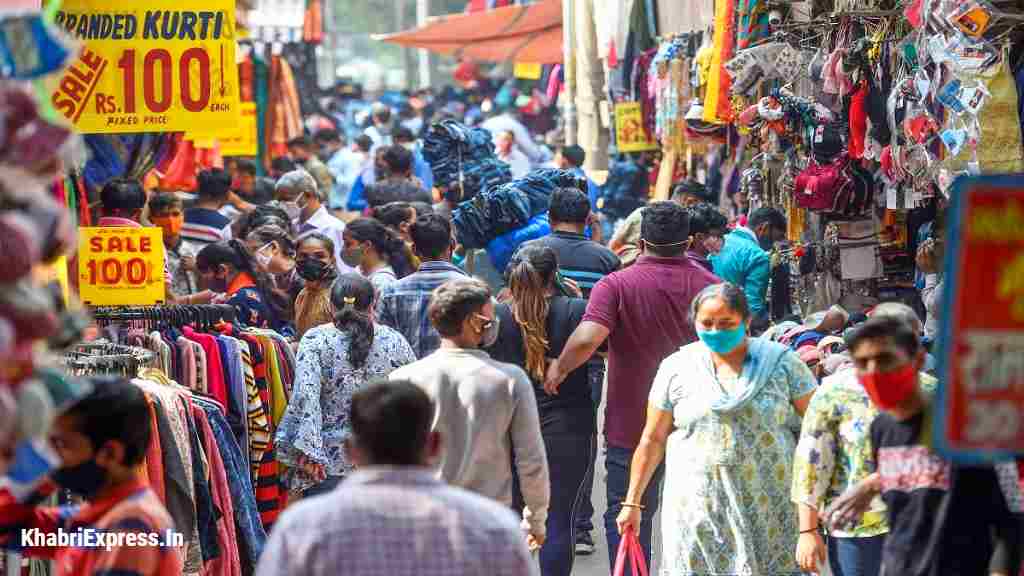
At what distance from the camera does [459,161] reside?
14.1m

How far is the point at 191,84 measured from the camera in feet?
31.7

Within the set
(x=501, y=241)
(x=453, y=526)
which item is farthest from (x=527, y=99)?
(x=453, y=526)

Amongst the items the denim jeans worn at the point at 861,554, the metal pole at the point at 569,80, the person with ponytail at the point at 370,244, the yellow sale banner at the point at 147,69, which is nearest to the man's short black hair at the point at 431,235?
the person with ponytail at the point at 370,244

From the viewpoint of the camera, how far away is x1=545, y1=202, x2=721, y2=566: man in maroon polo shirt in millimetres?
8266

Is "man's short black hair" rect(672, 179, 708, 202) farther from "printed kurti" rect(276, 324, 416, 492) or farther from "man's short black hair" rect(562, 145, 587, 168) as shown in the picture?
"printed kurti" rect(276, 324, 416, 492)

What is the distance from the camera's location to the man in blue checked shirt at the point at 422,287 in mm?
8984

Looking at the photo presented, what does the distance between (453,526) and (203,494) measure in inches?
120

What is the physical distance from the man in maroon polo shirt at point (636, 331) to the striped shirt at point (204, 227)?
512 cm

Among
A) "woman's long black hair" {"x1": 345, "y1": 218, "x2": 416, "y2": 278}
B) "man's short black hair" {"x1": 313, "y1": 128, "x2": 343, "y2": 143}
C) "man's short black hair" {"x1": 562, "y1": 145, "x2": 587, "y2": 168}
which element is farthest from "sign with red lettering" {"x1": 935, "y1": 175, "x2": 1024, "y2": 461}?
"man's short black hair" {"x1": 313, "y1": 128, "x2": 343, "y2": 143}

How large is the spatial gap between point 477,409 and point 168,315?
2.11m

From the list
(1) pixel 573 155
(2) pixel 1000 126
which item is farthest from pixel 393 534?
(1) pixel 573 155

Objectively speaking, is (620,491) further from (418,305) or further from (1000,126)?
(1000,126)

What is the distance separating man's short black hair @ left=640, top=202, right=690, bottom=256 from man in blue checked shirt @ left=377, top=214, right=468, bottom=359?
3.53ft

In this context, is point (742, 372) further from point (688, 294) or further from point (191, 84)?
point (191, 84)
